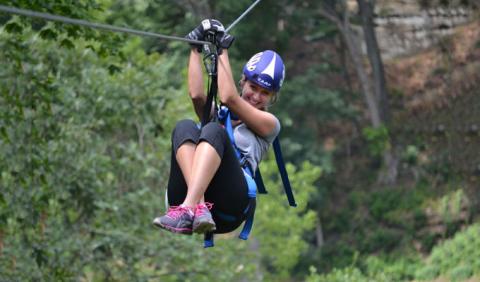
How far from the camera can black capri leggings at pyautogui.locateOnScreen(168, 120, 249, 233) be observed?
6000 millimetres

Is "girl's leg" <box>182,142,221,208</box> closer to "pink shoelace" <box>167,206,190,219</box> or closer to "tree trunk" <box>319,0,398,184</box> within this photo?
"pink shoelace" <box>167,206,190,219</box>

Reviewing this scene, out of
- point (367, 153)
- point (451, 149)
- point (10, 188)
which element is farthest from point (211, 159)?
point (367, 153)

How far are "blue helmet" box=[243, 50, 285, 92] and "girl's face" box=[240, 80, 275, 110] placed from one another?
0.04m

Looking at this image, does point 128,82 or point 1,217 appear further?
point 128,82

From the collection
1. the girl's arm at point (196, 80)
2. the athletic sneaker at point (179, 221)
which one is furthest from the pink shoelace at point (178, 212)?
the girl's arm at point (196, 80)

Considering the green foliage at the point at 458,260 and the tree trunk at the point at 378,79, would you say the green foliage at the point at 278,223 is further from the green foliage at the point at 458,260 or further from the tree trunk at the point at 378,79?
the tree trunk at the point at 378,79

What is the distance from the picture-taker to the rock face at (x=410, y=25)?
3581cm

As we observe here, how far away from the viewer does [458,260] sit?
808 inches

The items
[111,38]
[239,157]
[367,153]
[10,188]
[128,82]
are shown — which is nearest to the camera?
[239,157]

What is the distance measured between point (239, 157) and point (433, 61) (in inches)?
1165

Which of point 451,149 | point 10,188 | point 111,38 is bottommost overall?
point 451,149

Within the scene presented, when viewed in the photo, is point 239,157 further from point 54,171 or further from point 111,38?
point 54,171

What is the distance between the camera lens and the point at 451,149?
27.2 m

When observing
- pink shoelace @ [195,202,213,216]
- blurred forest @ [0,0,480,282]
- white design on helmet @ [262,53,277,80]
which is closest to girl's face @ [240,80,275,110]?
white design on helmet @ [262,53,277,80]
